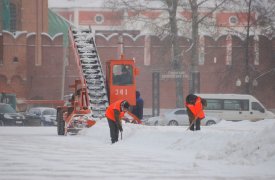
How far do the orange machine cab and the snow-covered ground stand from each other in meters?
9.13

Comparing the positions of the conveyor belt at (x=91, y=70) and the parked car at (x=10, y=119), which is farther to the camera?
the parked car at (x=10, y=119)

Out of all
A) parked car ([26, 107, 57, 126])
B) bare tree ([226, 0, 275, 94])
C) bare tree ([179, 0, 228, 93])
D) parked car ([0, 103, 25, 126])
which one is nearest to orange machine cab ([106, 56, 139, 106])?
parked car ([0, 103, 25, 126])

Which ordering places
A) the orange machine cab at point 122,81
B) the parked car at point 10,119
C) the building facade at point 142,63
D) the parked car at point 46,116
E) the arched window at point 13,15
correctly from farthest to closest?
the arched window at point 13,15
the building facade at point 142,63
the parked car at point 46,116
the parked car at point 10,119
the orange machine cab at point 122,81

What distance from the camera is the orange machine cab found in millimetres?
31891

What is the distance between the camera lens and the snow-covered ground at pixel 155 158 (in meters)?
14.1

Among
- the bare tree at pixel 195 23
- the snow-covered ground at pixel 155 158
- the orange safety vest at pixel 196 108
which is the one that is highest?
the bare tree at pixel 195 23

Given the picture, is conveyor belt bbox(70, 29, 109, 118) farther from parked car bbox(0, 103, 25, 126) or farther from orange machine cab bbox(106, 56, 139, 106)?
parked car bbox(0, 103, 25, 126)

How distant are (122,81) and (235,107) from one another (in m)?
20.1

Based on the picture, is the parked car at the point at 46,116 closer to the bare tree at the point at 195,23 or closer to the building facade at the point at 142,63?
the bare tree at the point at 195,23

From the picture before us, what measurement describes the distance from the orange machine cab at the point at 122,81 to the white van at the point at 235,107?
62.1 feet

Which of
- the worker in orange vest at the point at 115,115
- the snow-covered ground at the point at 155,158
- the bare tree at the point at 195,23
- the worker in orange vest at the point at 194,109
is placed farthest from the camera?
the bare tree at the point at 195,23

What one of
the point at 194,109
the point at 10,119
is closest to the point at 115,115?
the point at 194,109

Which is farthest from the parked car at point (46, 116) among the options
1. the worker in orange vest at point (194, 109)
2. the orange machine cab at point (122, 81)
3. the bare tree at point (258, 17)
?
the worker in orange vest at point (194, 109)

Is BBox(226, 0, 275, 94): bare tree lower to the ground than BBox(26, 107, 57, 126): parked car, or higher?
higher
